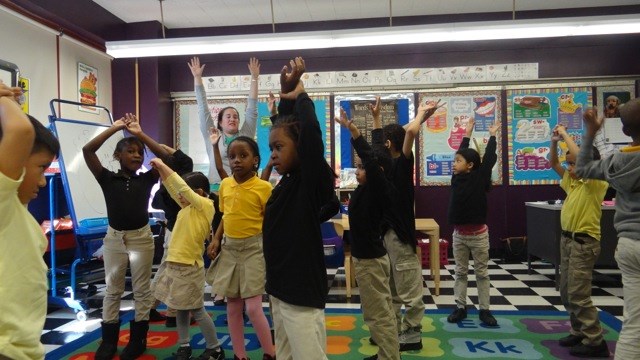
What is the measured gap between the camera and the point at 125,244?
8.13 ft

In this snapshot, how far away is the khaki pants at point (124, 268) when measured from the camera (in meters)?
2.45

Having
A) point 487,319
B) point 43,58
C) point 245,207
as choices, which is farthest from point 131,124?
point 43,58

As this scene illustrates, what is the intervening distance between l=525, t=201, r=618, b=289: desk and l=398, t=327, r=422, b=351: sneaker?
2125 mm

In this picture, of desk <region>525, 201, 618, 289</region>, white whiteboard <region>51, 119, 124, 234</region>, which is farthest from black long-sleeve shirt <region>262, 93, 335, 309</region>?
desk <region>525, 201, 618, 289</region>

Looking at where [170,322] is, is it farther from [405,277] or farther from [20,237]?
[20,237]

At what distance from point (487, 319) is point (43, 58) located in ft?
15.6

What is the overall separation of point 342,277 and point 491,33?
2.77 meters

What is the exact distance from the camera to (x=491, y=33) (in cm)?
389

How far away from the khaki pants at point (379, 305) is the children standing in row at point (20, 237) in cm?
132

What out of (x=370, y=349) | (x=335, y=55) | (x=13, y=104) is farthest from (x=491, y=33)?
(x=13, y=104)

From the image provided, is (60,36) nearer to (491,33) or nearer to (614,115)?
(491,33)

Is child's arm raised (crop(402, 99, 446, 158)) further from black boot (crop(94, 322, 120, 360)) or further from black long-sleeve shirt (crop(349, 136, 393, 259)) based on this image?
black boot (crop(94, 322, 120, 360))

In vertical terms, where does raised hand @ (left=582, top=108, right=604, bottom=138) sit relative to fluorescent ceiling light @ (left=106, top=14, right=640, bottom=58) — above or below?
below

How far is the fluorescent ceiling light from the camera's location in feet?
12.4
